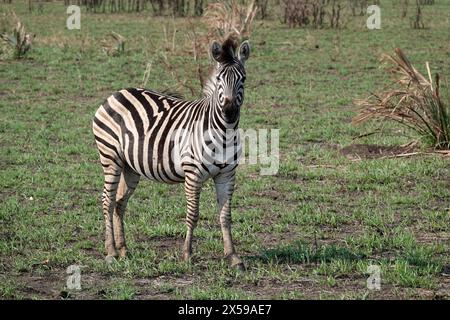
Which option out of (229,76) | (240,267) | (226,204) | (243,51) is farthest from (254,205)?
(229,76)

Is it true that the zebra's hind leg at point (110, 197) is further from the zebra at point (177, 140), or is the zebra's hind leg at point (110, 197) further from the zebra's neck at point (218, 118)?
the zebra's neck at point (218, 118)

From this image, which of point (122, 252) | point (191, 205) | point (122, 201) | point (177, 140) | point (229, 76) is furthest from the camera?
point (122, 201)

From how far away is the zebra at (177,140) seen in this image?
6113mm

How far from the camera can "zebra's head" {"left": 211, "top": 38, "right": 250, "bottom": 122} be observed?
592 centimetres

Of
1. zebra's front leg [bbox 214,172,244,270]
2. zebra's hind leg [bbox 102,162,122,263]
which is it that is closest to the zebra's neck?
zebra's front leg [bbox 214,172,244,270]

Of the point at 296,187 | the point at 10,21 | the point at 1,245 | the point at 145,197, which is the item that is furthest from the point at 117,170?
the point at 10,21

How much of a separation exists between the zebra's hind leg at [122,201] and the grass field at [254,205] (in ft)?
0.51

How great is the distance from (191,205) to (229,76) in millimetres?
1026

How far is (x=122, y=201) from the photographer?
6.85 m

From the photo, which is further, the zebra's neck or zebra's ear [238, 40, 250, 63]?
zebra's ear [238, 40, 250, 63]

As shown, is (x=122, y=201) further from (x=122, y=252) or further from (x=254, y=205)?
(x=254, y=205)

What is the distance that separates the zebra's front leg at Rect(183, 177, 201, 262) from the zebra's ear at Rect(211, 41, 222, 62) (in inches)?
35.7

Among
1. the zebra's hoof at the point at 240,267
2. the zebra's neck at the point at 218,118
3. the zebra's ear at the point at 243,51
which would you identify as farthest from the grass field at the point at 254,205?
the zebra's ear at the point at 243,51

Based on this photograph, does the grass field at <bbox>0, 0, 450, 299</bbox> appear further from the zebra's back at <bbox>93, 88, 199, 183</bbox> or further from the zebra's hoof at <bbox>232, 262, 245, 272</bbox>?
the zebra's back at <bbox>93, 88, 199, 183</bbox>
